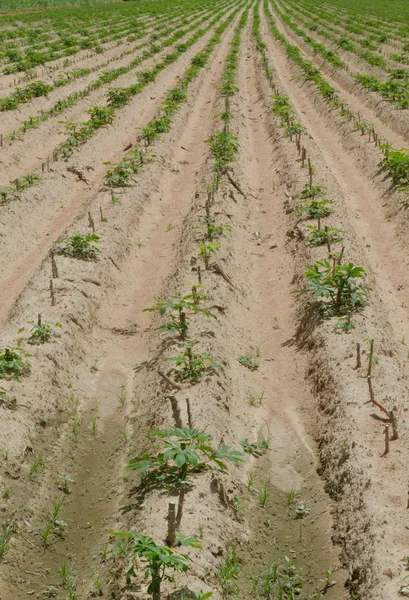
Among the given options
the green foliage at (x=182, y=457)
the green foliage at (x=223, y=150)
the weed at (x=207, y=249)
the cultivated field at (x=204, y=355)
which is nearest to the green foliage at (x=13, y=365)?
the cultivated field at (x=204, y=355)

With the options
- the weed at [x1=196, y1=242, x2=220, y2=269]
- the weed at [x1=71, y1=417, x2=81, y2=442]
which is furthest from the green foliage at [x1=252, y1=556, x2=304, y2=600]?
the weed at [x1=196, y1=242, x2=220, y2=269]

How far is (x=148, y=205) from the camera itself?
1475cm

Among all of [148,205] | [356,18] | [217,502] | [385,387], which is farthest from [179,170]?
[356,18]

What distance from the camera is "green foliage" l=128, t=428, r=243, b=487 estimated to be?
5.82m

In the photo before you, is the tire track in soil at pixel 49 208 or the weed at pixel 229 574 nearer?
the weed at pixel 229 574

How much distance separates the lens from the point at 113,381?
8984 millimetres

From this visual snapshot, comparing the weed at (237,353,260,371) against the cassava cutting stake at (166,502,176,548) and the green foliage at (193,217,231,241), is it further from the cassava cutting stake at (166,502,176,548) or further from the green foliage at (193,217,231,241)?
the cassava cutting stake at (166,502,176,548)

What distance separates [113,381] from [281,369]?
8.13ft

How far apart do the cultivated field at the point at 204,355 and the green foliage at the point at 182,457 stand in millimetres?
34

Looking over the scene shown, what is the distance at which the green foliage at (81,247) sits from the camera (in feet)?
37.4

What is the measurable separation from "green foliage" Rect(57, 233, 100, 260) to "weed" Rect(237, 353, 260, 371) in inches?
151

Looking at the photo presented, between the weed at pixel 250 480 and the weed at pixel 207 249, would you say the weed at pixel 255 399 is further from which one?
the weed at pixel 207 249

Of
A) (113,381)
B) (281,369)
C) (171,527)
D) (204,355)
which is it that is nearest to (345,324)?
(281,369)

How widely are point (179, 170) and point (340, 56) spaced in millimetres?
19732
